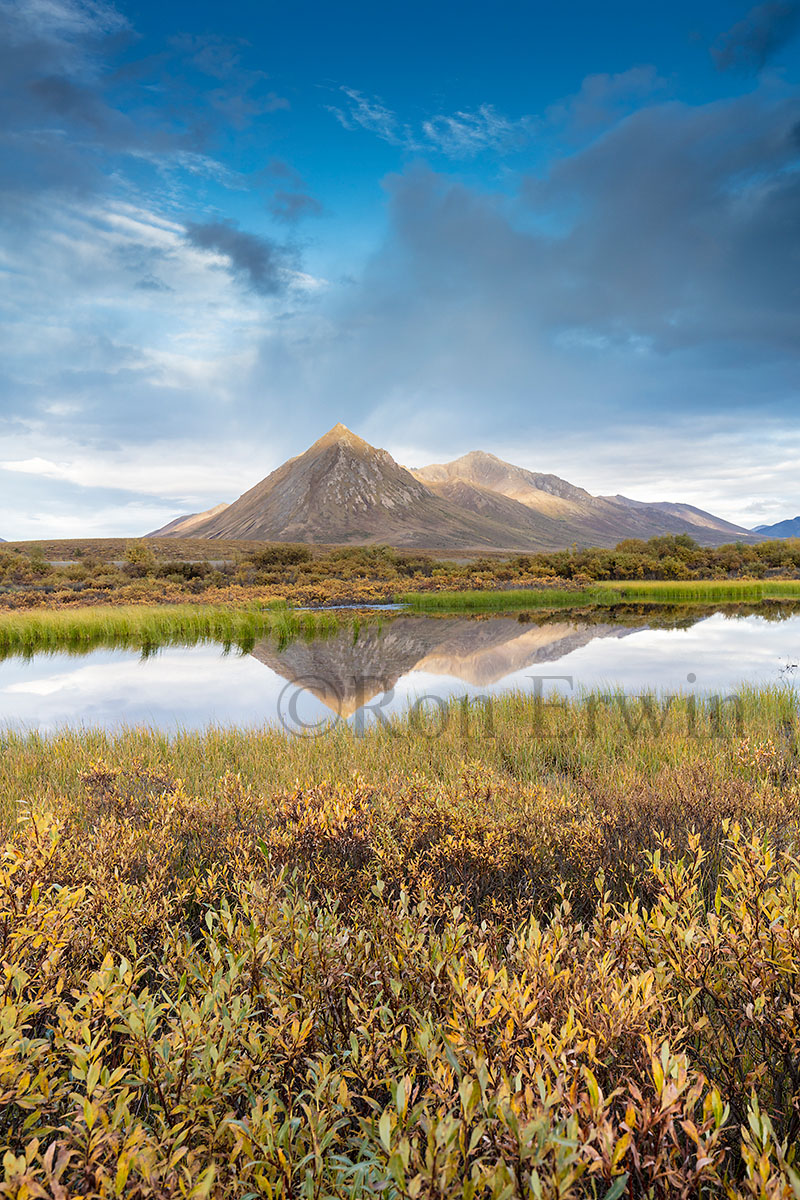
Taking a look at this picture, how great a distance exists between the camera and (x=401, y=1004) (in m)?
2.18

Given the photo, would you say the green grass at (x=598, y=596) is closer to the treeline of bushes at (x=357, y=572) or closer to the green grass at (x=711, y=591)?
the green grass at (x=711, y=591)

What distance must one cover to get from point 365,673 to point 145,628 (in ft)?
38.7

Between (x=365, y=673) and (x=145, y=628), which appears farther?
(x=145, y=628)

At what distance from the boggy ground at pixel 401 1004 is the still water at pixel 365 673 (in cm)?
579

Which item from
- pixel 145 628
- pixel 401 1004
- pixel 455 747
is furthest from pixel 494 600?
pixel 401 1004

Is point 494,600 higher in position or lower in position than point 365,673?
higher

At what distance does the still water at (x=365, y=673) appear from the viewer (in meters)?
12.1

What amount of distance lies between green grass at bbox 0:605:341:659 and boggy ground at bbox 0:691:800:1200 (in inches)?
722

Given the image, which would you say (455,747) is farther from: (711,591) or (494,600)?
(711,591)

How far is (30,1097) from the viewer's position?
5.03 ft

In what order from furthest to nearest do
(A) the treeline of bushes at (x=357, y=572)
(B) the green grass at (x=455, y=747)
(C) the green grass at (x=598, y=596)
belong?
(A) the treeline of bushes at (x=357, y=572), (C) the green grass at (x=598, y=596), (B) the green grass at (x=455, y=747)

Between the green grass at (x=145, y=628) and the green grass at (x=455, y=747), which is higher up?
the green grass at (x=145, y=628)
